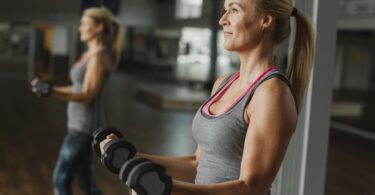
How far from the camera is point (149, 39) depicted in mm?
20781

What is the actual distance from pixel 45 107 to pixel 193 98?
3.27 meters

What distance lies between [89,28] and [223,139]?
6.47ft

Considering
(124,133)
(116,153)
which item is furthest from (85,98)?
(124,133)

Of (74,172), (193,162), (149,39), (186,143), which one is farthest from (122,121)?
(149,39)

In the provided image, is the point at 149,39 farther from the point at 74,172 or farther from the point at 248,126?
the point at 248,126

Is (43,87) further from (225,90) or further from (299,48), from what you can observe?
(299,48)

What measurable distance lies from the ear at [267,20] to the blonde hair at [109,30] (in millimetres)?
1925

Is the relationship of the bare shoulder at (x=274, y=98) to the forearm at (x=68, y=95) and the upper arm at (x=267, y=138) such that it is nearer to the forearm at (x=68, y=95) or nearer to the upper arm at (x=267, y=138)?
the upper arm at (x=267, y=138)

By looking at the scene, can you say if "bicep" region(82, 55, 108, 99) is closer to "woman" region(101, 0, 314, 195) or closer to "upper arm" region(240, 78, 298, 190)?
"woman" region(101, 0, 314, 195)

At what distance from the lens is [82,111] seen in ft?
10.0

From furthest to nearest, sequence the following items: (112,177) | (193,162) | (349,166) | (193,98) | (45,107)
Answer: (193,98) < (45,107) < (349,166) < (112,177) < (193,162)

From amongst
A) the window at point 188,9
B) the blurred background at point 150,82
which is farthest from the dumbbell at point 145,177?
the window at point 188,9

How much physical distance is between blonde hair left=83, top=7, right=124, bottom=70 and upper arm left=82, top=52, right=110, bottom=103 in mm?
113

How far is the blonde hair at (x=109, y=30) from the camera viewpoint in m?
3.08
